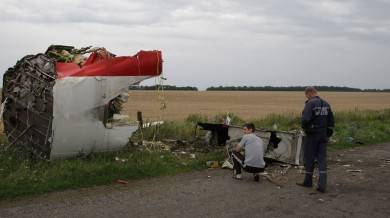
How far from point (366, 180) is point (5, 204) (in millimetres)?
6852

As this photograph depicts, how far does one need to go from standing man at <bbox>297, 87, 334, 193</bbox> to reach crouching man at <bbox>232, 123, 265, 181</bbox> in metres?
0.90

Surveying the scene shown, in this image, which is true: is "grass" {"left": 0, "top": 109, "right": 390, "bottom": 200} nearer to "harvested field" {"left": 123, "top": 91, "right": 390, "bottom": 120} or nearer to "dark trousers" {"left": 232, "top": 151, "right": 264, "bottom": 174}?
"dark trousers" {"left": 232, "top": 151, "right": 264, "bottom": 174}

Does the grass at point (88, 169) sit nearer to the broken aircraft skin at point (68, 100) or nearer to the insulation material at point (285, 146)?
the broken aircraft skin at point (68, 100)

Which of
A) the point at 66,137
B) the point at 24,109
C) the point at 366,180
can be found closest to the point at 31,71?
the point at 24,109

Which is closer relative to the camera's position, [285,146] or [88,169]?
[88,169]

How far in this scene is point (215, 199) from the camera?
26.6ft

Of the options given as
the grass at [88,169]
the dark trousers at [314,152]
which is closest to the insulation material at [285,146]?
the grass at [88,169]

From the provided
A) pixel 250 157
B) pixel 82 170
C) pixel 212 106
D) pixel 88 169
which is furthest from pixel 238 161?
pixel 212 106

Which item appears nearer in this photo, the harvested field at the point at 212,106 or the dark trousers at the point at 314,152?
the dark trousers at the point at 314,152

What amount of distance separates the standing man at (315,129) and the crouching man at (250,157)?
0.90 meters

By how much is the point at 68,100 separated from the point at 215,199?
3854mm

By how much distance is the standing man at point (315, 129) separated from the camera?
30.2ft

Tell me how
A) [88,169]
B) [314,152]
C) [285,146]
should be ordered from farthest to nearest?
[285,146]
[88,169]
[314,152]

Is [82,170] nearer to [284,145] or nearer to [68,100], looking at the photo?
[68,100]
